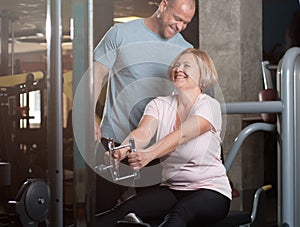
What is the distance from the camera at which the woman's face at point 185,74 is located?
142cm

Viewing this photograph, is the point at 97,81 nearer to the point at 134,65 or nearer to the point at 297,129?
the point at 134,65

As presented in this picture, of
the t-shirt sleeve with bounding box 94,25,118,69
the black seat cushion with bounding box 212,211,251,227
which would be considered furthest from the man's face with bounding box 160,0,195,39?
the black seat cushion with bounding box 212,211,251,227

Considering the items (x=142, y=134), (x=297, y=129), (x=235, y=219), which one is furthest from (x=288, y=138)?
(x=142, y=134)

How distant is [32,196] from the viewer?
3.86 ft

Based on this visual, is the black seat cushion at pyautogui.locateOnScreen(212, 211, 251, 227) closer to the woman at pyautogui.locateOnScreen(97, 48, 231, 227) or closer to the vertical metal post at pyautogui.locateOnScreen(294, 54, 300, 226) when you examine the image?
the woman at pyautogui.locateOnScreen(97, 48, 231, 227)

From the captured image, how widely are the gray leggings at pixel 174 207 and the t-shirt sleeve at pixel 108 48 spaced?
363 mm

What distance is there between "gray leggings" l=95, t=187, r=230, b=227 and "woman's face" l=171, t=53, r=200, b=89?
29 centimetres

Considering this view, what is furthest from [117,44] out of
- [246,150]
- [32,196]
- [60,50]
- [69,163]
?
[246,150]

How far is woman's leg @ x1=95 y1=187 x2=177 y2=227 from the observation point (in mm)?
1393

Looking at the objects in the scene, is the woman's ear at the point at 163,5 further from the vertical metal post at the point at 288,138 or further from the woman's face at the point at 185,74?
the vertical metal post at the point at 288,138

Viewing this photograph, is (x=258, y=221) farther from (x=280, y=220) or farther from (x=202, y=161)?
(x=202, y=161)

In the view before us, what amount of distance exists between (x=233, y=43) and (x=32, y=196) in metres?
0.81

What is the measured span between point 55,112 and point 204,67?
0.44m

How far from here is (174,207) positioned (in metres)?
1.42
